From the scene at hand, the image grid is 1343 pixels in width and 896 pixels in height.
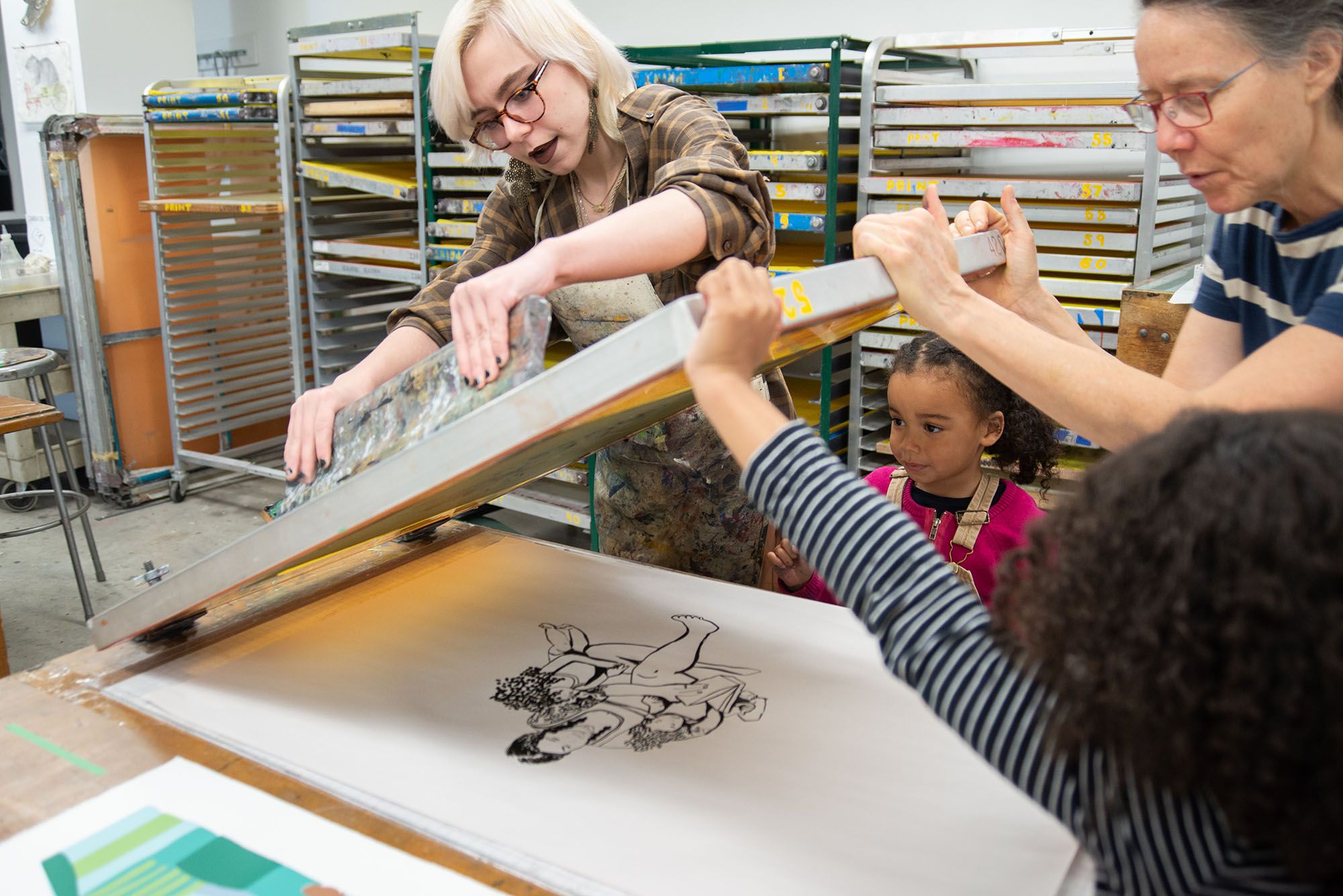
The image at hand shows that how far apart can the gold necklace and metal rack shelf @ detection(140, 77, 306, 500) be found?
258 cm

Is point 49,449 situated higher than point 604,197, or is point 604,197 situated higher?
point 604,197

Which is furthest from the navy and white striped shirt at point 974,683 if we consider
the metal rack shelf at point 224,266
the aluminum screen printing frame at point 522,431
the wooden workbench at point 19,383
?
the wooden workbench at point 19,383

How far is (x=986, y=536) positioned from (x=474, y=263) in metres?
1.04

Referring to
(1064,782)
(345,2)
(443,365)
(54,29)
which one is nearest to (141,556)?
(54,29)

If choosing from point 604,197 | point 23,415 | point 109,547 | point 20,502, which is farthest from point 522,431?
point 20,502

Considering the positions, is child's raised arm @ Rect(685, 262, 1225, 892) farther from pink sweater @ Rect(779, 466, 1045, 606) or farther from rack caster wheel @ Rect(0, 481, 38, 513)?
rack caster wheel @ Rect(0, 481, 38, 513)

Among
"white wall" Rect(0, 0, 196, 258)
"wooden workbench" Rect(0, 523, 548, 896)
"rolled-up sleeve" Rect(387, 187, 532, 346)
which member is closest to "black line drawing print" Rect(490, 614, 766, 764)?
"wooden workbench" Rect(0, 523, 548, 896)

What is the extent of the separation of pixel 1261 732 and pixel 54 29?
5.44 meters

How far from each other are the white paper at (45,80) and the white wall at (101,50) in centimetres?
3

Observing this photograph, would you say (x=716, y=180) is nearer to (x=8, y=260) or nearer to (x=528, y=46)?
(x=528, y=46)

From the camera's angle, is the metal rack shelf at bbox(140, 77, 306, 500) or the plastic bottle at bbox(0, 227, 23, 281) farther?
the plastic bottle at bbox(0, 227, 23, 281)

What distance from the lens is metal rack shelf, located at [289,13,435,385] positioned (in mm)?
3367

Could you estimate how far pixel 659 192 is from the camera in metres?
1.25

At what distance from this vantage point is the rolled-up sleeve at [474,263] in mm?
1431
